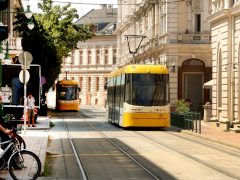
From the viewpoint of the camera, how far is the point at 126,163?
711 inches

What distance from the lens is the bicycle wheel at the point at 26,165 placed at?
13.6 meters

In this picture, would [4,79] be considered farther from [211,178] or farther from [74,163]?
[211,178]

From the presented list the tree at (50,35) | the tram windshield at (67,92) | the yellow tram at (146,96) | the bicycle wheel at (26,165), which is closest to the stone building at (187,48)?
the tree at (50,35)

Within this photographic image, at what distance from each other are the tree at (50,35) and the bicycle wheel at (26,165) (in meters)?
40.8

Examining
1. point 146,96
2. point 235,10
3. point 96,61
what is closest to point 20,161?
point 146,96

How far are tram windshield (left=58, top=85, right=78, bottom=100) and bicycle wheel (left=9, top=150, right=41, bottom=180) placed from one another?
55.7 meters

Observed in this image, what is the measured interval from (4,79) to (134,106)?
796cm

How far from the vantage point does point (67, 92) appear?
229 feet

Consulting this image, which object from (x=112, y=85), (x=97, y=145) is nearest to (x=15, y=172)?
(x=97, y=145)

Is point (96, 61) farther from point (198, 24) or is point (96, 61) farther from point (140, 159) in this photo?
point (140, 159)

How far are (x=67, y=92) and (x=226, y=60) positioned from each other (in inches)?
1429

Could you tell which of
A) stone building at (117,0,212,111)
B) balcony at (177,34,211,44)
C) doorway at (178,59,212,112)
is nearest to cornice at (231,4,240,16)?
stone building at (117,0,212,111)

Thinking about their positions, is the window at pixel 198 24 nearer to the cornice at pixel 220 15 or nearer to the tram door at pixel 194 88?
the tram door at pixel 194 88

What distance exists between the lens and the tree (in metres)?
55.1
